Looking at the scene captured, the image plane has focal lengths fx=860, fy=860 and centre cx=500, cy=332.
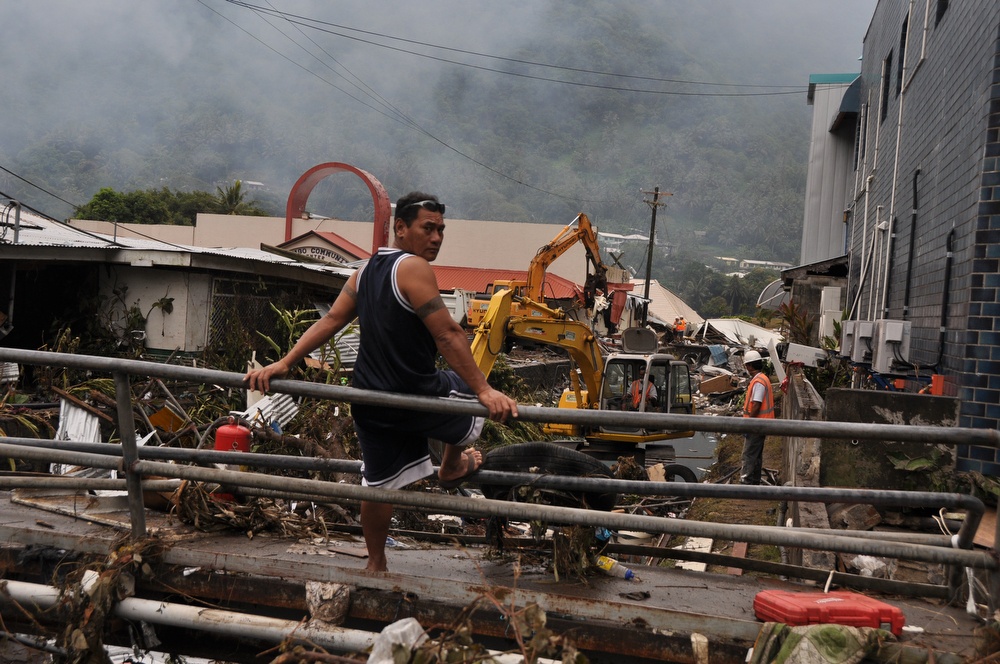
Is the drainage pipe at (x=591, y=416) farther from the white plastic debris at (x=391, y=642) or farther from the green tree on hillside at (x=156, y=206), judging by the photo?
the green tree on hillside at (x=156, y=206)

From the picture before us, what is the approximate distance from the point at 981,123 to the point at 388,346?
5650 millimetres

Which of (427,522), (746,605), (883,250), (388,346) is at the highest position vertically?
(883,250)

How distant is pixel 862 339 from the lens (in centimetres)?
1077

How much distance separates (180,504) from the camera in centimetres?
417

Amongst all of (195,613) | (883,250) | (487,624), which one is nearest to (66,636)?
(195,613)

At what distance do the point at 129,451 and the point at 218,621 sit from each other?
784mm

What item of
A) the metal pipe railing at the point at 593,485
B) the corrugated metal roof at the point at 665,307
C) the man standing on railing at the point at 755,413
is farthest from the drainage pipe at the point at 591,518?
the corrugated metal roof at the point at 665,307

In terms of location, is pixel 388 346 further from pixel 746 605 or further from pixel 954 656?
pixel 954 656

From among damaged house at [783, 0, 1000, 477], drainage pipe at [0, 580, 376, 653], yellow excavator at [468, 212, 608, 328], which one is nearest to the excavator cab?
Answer: yellow excavator at [468, 212, 608, 328]

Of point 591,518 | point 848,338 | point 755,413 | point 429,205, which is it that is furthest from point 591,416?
point 848,338

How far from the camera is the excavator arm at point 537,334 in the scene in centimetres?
1462

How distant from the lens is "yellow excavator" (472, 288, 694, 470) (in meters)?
14.7

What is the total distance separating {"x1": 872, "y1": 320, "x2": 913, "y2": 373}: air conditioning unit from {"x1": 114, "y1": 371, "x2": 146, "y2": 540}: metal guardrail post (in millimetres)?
7886

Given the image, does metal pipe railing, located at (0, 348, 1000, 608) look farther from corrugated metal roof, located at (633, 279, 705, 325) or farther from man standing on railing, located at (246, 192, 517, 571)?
corrugated metal roof, located at (633, 279, 705, 325)
